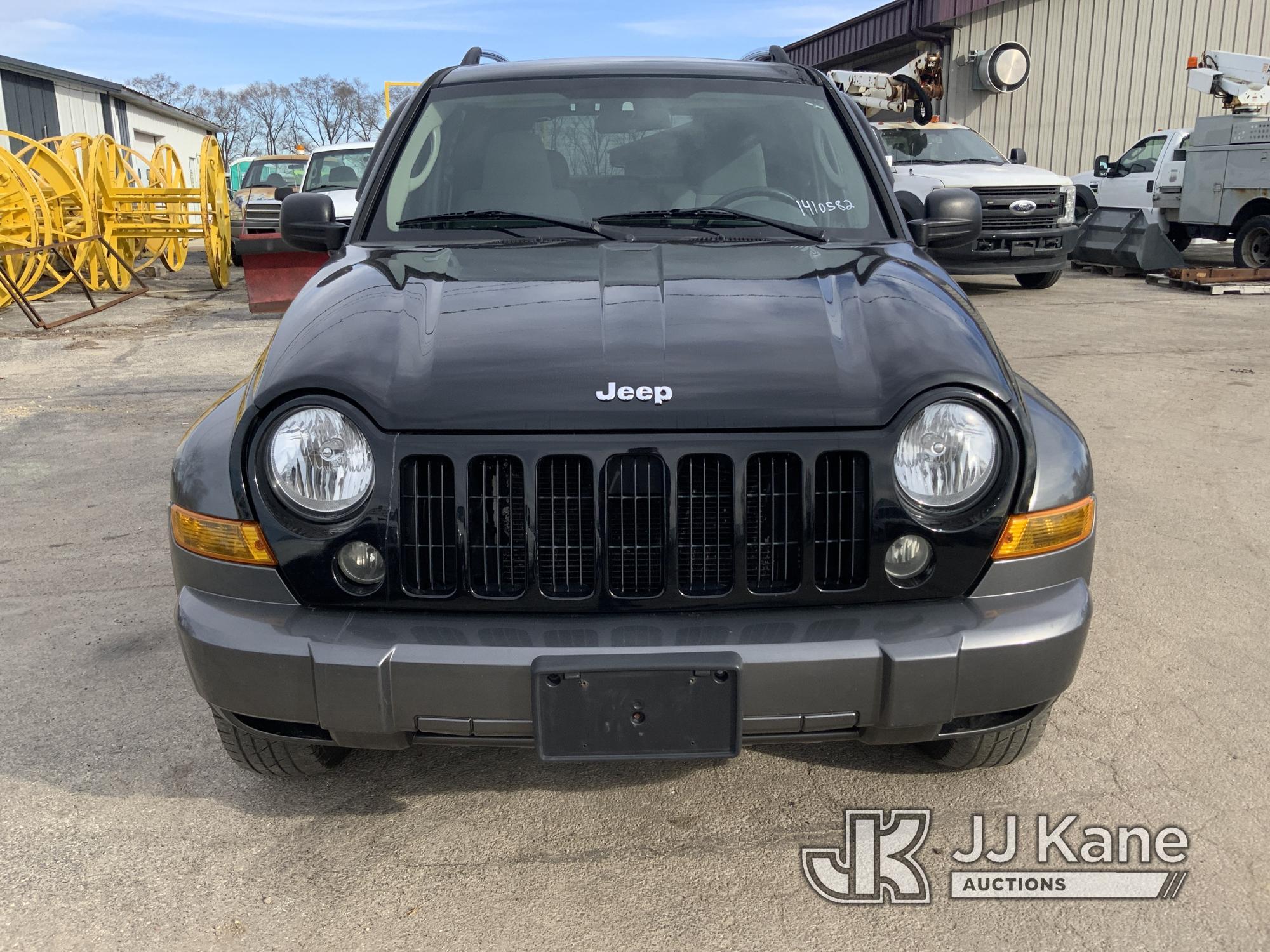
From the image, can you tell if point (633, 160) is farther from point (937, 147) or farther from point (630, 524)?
point (937, 147)

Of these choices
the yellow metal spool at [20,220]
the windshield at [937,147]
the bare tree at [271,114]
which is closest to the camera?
the yellow metal spool at [20,220]

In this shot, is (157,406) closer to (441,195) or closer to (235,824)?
(441,195)

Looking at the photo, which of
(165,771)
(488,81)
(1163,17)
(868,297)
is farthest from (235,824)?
(1163,17)

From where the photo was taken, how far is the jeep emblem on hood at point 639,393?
2.20 meters

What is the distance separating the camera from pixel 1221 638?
11.9ft

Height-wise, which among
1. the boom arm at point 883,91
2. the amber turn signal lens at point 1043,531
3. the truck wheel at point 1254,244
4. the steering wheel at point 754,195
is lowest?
the truck wheel at point 1254,244

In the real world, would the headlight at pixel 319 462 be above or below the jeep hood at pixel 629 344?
below

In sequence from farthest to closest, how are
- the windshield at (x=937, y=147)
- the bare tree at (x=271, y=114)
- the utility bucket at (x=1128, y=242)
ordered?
the bare tree at (x=271, y=114) < the utility bucket at (x=1128, y=242) < the windshield at (x=937, y=147)

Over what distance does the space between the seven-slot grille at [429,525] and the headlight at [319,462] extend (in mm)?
95

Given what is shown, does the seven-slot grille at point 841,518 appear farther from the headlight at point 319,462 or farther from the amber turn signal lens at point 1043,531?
the headlight at point 319,462

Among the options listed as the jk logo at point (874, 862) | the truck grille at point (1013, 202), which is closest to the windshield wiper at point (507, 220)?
the jk logo at point (874, 862)

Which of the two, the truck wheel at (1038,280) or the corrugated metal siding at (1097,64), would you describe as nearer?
the truck wheel at (1038,280)

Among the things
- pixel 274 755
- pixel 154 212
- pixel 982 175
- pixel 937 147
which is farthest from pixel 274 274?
pixel 274 755

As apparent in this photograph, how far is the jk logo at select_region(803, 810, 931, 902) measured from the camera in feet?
7.88
